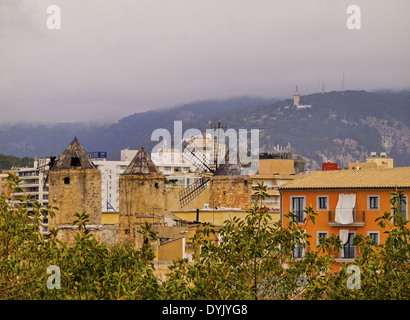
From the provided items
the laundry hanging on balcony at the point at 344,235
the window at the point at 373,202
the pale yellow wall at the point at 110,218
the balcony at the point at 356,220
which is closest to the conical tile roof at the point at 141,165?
the pale yellow wall at the point at 110,218

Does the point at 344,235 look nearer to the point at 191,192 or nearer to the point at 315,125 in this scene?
the point at 191,192

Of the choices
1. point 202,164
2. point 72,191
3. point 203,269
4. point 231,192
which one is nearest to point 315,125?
point 202,164

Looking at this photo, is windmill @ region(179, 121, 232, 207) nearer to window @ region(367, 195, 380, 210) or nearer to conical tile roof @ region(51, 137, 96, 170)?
conical tile roof @ region(51, 137, 96, 170)

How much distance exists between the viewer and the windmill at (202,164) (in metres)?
48.3

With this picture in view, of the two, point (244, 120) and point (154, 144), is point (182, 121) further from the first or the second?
point (244, 120)

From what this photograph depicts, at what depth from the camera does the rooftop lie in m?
33.1

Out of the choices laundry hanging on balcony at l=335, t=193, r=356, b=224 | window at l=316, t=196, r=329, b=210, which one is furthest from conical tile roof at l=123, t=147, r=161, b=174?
laundry hanging on balcony at l=335, t=193, r=356, b=224

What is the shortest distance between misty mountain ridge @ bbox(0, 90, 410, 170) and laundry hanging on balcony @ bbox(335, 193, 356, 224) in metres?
15.6

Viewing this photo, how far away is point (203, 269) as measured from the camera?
49.5 feet

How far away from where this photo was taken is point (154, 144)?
62375 millimetres

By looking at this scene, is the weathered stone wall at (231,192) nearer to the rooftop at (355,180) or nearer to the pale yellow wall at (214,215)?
the pale yellow wall at (214,215)

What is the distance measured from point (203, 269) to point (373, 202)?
60.8 ft

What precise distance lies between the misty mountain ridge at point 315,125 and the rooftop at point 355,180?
13694 mm
